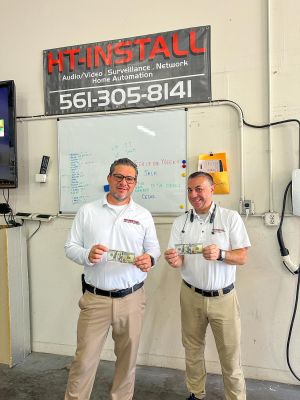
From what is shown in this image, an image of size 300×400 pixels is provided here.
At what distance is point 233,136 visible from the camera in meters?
2.51

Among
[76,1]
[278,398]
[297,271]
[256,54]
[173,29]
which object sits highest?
[76,1]

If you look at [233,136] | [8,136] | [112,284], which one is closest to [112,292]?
[112,284]

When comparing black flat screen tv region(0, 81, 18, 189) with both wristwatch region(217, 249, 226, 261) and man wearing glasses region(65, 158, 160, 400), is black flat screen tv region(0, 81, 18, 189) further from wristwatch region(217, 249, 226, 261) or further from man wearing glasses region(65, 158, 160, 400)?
wristwatch region(217, 249, 226, 261)

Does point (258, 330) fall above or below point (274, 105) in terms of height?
below

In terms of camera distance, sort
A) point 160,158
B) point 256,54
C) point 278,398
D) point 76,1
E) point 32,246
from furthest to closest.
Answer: point 32,246 < point 76,1 < point 160,158 < point 256,54 < point 278,398

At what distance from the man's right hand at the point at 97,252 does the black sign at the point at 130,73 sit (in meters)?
1.34

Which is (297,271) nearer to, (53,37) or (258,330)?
(258,330)

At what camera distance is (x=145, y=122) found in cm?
269

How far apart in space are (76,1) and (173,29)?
35.9 inches

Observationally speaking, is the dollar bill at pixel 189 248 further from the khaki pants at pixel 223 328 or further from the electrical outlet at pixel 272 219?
the electrical outlet at pixel 272 219

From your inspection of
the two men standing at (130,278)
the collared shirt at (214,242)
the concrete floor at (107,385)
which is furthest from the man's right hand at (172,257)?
the concrete floor at (107,385)

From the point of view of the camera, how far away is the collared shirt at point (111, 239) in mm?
1990

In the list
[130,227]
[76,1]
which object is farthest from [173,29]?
[130,227]

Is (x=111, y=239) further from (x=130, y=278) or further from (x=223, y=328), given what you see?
(x=223, y=328)
